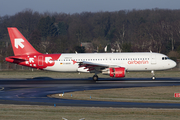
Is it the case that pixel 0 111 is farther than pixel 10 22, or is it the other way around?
pixel 10 22

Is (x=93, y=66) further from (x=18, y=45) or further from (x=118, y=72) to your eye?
(x=18, y=45)

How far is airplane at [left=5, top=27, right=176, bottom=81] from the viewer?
1506 inches

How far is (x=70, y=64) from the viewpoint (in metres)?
39.2

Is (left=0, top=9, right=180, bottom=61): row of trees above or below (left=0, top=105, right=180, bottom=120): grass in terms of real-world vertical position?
above

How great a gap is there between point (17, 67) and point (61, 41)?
120 ft

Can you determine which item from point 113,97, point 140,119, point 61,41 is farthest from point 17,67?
point 140,119

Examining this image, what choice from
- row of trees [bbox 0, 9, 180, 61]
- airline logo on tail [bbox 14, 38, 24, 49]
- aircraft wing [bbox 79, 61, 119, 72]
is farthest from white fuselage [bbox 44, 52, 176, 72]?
row of trees [bbox 0, 9, 180, 61]

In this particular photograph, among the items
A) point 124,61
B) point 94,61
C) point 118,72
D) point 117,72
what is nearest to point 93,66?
point 94,61

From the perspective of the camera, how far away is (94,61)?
1534 inches

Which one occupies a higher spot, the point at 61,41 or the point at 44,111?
the point at 61,41

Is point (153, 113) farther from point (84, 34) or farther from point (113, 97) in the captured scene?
point (84, 34)

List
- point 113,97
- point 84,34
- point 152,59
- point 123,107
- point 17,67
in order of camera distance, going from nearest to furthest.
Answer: point 123,107, point 113,97, point 152,59, point 17,67, point 84,34

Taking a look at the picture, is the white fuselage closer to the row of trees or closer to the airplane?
the airplane

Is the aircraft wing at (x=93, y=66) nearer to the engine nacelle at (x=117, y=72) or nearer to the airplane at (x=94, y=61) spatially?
the airplane at (x=94, y=61)
